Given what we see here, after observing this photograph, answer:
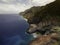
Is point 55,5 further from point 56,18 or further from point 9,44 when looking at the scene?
point 9,44

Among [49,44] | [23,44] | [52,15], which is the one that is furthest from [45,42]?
[52,15]

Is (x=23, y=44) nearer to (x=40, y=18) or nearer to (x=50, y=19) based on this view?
(x=50, y=19)

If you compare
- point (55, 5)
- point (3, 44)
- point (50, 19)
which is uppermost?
point (55, 5)

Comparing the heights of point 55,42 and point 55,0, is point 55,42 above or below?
below

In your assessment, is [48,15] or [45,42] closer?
[45,42]

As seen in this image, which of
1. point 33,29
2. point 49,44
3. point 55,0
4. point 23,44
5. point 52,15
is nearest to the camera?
point 49,44

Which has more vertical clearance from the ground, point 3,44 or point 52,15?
point 52,15

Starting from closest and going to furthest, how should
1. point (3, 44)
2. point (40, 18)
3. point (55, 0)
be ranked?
point (3, 44), point (40, 18), point (55, 0)

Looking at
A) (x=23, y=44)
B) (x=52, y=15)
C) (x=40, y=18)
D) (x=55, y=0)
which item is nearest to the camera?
(x=23, y=44)

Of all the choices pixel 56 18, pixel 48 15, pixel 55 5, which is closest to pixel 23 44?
pixel 56 18
